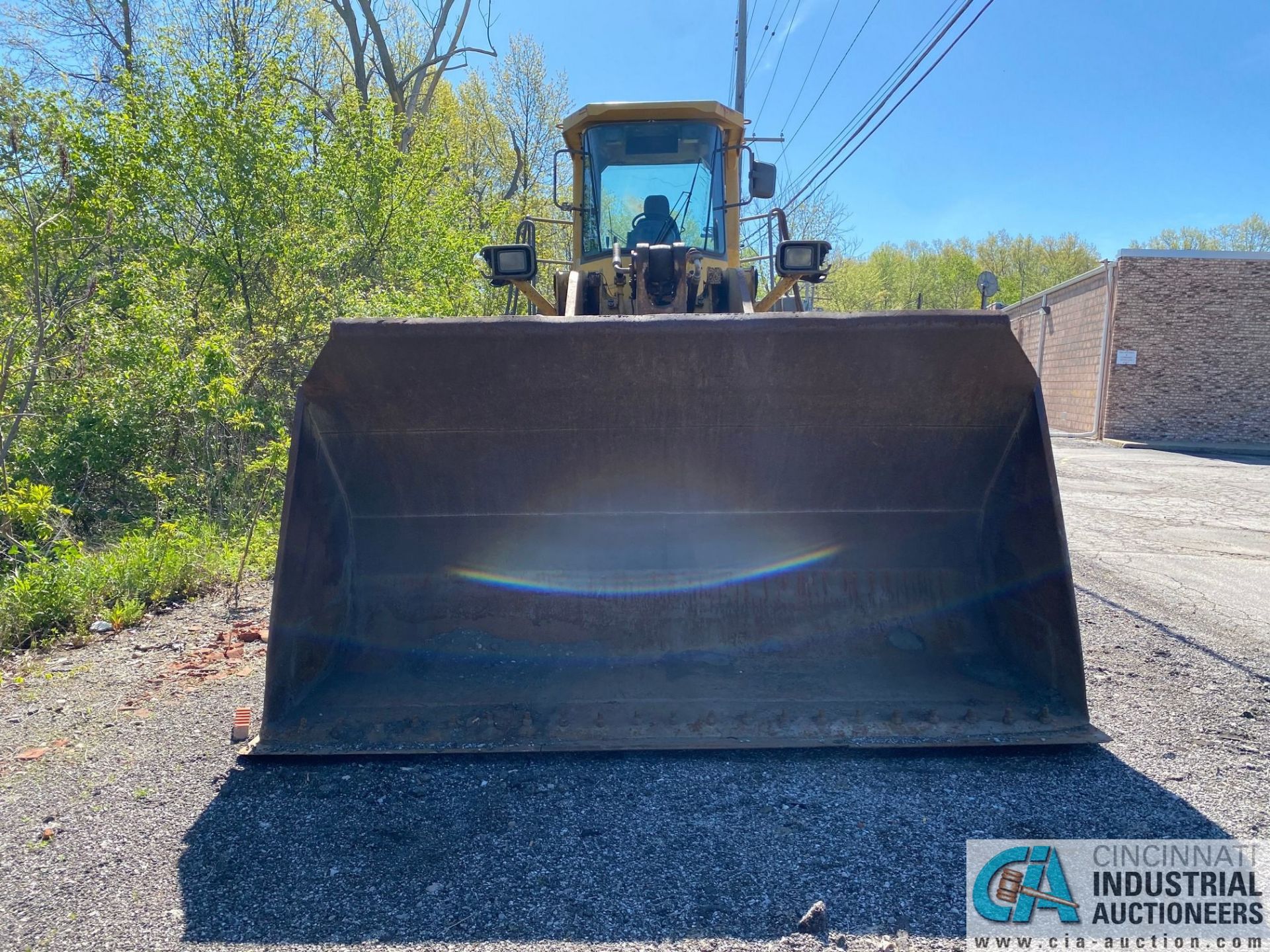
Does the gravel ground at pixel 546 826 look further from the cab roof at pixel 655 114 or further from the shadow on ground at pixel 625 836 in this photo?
the cab roof at pixel 655 114

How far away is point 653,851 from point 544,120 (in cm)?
2418

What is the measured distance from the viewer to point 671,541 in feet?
11.6

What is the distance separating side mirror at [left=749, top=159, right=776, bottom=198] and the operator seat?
0.59 m

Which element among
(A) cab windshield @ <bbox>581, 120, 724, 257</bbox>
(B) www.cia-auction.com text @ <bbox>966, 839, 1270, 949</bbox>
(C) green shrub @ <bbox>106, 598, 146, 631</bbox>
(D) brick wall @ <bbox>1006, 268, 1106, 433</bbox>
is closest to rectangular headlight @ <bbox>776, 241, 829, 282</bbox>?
(A) cab windshield @ <bbox>581, 120, 724, 257</bbox>

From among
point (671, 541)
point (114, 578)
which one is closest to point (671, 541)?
point (671, 541)

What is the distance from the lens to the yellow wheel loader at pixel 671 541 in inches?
114

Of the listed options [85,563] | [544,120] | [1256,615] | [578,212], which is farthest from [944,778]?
[544,120]

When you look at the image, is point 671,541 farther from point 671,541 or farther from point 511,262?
point 511,262

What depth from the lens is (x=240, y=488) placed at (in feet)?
24.1

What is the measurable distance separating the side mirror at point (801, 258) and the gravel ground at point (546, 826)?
2399mm

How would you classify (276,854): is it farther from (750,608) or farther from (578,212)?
(578,212)

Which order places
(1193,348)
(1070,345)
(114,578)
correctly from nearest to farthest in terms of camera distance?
(114,578)
(1193,348)
(1070,345)

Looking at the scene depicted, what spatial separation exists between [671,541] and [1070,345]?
22.3 meters

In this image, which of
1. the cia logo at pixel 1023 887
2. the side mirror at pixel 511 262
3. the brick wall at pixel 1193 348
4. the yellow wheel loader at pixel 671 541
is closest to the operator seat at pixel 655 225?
the side mirror at pixel 511 262
